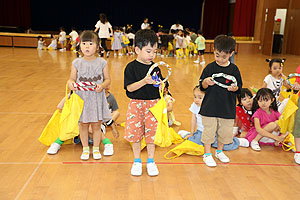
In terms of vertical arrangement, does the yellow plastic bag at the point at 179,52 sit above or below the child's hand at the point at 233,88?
below

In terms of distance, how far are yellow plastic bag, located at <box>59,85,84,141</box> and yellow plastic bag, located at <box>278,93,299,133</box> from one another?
203 centimetres

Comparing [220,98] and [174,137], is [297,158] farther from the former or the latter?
[174,137]

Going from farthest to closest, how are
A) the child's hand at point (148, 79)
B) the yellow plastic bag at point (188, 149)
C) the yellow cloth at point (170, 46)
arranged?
the yellow cloth at point (170, 46)
the yellow plastic bag at point (188, 149)
the child's hand at point (148, 79)

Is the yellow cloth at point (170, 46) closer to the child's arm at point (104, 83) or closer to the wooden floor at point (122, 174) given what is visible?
the wooden floor at point (122, 174)

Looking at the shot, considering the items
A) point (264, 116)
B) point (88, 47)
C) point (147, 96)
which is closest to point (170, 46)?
point (264, 116)

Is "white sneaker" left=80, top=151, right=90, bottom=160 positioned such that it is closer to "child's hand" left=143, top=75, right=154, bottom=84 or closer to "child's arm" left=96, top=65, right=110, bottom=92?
"child's arm" left=96, top=65, right=110, bottom=92

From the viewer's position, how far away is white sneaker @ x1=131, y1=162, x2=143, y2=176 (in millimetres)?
2752

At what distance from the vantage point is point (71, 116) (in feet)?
9.70

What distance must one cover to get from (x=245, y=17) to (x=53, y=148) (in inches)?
598

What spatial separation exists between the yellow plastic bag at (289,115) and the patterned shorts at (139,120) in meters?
1.41

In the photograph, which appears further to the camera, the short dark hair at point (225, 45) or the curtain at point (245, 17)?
the curtain at point (245, 17)

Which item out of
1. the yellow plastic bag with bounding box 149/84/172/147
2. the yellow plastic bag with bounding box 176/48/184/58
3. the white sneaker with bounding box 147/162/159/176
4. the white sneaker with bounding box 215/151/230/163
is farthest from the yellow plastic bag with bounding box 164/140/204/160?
the yellow plastic bag with bounding box 176/48/184/58

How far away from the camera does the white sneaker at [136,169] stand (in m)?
2.75

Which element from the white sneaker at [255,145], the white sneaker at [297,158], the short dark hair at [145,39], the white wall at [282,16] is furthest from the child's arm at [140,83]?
the white wall at [282,16]
